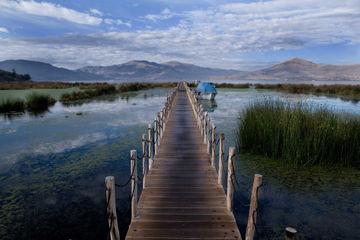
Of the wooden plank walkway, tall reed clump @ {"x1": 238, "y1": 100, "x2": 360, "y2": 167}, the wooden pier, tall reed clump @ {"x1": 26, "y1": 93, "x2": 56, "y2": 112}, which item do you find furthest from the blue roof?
the wooden pier

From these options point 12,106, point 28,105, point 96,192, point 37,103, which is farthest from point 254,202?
point 37,103

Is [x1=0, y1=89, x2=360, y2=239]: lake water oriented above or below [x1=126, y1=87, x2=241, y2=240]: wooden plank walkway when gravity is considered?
below

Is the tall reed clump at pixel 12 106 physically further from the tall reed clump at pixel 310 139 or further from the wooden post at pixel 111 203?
the wooden post at pixel 111 203

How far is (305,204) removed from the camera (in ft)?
30.5

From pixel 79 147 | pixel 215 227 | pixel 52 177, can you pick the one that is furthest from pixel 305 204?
pixel 79 147

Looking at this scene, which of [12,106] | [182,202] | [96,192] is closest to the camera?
[182,202]

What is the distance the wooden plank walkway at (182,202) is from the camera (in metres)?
6.34

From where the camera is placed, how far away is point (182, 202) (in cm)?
776

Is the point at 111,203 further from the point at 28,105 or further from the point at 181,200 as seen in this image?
the point at 28,105

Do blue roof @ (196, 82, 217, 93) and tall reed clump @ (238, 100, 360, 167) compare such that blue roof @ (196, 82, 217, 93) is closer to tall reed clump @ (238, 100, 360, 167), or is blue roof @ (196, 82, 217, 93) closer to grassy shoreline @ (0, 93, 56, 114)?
grassy shoreline @ (0, 93, 56, 114)

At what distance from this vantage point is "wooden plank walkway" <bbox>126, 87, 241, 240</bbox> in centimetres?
634

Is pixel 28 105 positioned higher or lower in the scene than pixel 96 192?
higher

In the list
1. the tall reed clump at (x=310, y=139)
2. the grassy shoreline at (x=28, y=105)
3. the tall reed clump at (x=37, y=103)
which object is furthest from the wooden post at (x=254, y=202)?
the tall reed clump at (x=37, y=103)

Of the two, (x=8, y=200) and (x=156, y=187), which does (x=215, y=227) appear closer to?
(x=156, y=187)
